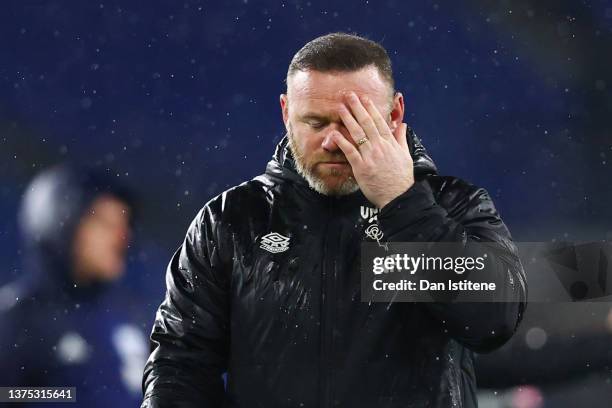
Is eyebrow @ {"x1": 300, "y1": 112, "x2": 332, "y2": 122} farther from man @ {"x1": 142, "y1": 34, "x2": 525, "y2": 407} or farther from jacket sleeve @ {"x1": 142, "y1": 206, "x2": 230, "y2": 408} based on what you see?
jacket sleeve @ {"x1": 142, "y1": 206, "x2": 230, "y2": 408}

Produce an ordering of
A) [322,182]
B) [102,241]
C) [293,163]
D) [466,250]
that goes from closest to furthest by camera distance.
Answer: [466,250] → [322,182] → [293,163] → [102,241]

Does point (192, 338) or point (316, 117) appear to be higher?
point (316, 117)

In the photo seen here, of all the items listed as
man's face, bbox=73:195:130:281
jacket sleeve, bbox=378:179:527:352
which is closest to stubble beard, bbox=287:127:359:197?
jacket sleeve, bbox=378:179:527:352

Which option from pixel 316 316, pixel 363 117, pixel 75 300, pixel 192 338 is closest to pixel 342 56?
pixel 363 117

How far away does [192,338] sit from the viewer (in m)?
2.06

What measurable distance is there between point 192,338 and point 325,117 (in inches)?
23.0

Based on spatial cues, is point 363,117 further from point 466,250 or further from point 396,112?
→ point 466,250

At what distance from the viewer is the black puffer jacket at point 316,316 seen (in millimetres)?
1903

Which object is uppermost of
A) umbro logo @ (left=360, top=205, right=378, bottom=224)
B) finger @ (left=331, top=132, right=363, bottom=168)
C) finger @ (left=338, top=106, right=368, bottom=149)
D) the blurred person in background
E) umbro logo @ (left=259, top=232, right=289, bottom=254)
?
the blurred person in background

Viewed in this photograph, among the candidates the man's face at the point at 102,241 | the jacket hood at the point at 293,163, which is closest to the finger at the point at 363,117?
the jacket hood at the point at 293,163

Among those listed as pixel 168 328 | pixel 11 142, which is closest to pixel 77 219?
pixel 11 142

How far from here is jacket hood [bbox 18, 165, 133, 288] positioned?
5461mm

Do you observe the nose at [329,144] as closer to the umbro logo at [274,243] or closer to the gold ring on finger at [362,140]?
the gold ring on finger at [362,140]

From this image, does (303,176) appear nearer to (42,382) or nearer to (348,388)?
(348,388)
